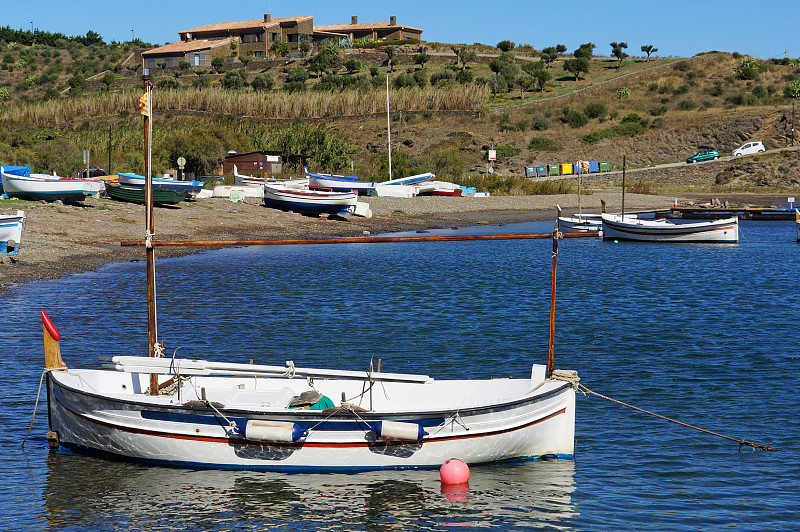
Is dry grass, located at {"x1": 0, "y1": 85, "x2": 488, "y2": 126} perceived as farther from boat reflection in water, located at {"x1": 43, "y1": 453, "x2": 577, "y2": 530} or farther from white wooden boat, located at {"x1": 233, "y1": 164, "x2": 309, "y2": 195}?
boat reflection in water, located at {"x1": 43, "y1": 453, "x2": 577, "y2": 530}

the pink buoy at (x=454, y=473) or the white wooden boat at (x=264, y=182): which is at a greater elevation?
the white wooden boat at (x=264, y=182)

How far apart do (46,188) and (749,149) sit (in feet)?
249

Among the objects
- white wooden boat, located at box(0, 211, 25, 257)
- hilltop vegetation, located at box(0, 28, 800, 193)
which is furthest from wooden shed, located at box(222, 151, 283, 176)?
white wooden boat, located at box(0, 211, 25, 257)

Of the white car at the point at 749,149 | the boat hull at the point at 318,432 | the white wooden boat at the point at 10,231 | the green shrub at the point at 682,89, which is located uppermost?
the green shrub at the point at 682,89

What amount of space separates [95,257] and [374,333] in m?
16.3

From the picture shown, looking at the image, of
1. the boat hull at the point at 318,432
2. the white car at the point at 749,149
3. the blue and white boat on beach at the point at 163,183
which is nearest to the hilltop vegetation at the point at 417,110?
the white car at the point at 749,149

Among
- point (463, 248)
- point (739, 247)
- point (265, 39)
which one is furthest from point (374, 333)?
point (265, 39)

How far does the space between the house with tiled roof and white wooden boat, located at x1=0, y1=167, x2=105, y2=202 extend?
303 ft

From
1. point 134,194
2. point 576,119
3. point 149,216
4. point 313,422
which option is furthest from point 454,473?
point 576,119

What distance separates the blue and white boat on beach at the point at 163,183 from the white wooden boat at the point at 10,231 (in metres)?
15.5

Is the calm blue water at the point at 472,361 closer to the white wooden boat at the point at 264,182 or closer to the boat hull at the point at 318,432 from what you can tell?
the boat hull at the point at 318,432

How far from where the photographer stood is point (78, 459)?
13.7 m

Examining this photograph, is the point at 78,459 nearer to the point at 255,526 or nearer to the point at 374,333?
the point at 255,526

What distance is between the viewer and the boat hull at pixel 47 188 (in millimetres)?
41469
